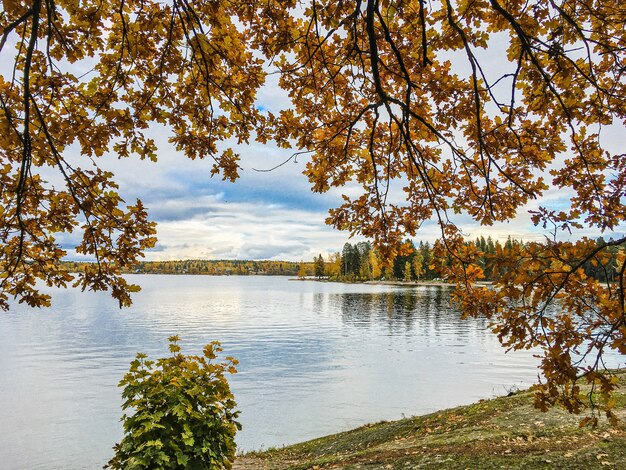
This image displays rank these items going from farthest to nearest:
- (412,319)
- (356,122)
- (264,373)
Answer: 1. (412,319)
2. (264,373)
3. (356,122)

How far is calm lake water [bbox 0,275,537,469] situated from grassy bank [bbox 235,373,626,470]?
9.90ft

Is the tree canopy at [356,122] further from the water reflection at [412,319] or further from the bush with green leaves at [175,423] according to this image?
the water reflection at [412,319]

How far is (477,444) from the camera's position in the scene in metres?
6.37

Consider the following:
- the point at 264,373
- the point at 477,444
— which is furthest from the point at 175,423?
the point at 264,373

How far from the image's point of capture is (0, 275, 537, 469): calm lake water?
41.0 feet

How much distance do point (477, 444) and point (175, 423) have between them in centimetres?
451

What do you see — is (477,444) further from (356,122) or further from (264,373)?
(264,373)

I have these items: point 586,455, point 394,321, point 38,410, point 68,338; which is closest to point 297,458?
point 586,455

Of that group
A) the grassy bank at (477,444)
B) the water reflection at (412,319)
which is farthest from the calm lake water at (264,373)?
the grassy bank at (477,444)

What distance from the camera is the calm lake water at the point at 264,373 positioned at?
12492 mm

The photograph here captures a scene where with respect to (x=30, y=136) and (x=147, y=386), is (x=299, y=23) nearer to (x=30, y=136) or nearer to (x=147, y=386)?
(x=30, y=136)

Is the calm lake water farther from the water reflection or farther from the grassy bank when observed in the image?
the grassy bank

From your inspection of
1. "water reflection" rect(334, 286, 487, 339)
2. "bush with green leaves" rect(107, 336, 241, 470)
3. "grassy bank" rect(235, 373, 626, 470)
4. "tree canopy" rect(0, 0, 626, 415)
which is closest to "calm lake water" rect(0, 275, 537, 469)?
"water reflection" rect(334, 286, 487, 339)

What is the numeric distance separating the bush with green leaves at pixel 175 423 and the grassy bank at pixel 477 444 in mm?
2361
